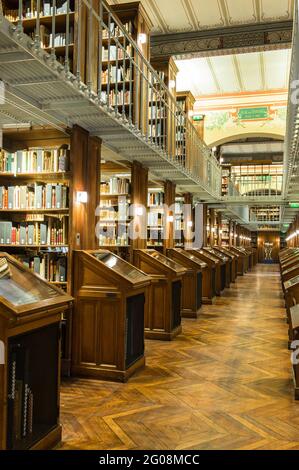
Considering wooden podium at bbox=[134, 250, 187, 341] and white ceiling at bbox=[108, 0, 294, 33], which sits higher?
white ceiling at bbox=[108, 0, 294, 33]

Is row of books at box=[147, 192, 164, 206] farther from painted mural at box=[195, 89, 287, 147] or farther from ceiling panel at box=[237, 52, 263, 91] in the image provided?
painted mural at box=[195, 89, 287, 147]

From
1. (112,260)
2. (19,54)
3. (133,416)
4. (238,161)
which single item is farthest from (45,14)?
(238,161)

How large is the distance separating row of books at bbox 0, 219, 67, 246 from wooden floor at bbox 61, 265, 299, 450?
142cm

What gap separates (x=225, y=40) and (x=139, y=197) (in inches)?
158

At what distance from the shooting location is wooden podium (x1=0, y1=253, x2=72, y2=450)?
2.18 meters

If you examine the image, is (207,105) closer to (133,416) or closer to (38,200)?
(38,200)

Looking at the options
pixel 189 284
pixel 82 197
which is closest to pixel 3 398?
pixel 82 197

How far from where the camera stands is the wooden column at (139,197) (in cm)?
611

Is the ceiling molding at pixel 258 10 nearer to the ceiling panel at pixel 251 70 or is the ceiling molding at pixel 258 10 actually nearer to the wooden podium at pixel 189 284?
the ceiling panel at pixel 251 70

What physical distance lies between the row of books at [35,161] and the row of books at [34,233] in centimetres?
55

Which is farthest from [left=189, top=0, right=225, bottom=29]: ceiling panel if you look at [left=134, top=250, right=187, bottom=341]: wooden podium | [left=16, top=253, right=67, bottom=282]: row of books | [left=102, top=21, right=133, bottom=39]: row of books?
[left=16, top=253, right=67, bottom=282]: row of books

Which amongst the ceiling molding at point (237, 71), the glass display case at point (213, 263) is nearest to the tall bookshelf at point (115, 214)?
the glass display case at point (213, 263)

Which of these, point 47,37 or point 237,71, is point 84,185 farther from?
point 237,71

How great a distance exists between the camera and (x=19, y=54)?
2.71 meters
